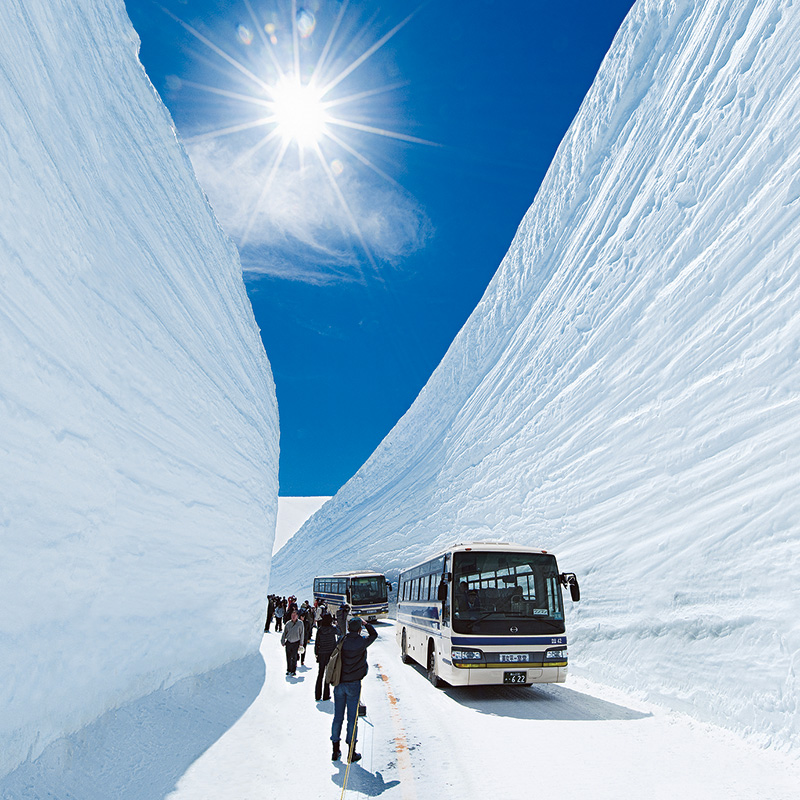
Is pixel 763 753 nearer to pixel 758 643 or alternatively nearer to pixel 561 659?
pixel 758 643

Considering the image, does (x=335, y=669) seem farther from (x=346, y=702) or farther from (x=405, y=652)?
(x=405, y=652)

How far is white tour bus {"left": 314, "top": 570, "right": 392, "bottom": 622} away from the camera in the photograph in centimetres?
2211

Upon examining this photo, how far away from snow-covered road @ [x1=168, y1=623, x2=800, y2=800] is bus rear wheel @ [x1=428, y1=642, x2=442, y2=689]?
4.01 ft

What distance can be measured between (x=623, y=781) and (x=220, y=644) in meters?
8.38

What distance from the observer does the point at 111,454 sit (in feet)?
19.7

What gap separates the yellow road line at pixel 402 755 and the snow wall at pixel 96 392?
2.94 metres

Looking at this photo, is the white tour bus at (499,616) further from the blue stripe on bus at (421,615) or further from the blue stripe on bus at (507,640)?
the blue stripe on bus at (421,615)

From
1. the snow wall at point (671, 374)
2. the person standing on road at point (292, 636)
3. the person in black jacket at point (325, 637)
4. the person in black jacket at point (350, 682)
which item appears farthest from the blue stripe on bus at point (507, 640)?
the person standing on road at point (292, 636)

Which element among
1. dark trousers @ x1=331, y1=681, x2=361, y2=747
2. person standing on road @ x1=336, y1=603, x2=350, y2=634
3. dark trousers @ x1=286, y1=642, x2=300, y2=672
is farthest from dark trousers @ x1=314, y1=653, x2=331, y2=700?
dark trousers @ x1=331, y1=681, x2=361, y2=747

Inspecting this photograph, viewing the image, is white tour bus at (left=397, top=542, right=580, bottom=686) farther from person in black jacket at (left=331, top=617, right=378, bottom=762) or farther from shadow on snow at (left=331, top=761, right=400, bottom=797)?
shadow on snow at (left=331, top=761, right=400, bottom=797)

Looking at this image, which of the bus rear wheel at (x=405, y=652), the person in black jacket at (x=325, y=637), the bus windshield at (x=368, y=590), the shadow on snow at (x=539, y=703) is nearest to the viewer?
the shadow on snow at (x=539, y=703)

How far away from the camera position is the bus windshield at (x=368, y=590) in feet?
72.9

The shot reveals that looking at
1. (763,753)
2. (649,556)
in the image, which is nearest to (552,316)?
(649,556)

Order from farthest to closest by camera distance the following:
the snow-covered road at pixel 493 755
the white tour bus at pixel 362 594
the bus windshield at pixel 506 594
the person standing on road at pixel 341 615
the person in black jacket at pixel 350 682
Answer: the white tour bus at pixel 362 594 < the person standing on road at pixel 341 615 < the bus windshield at pixel 506 594 < the person in black jacket at pixel 350 682 < the snow-covered road at pixel 493 755
